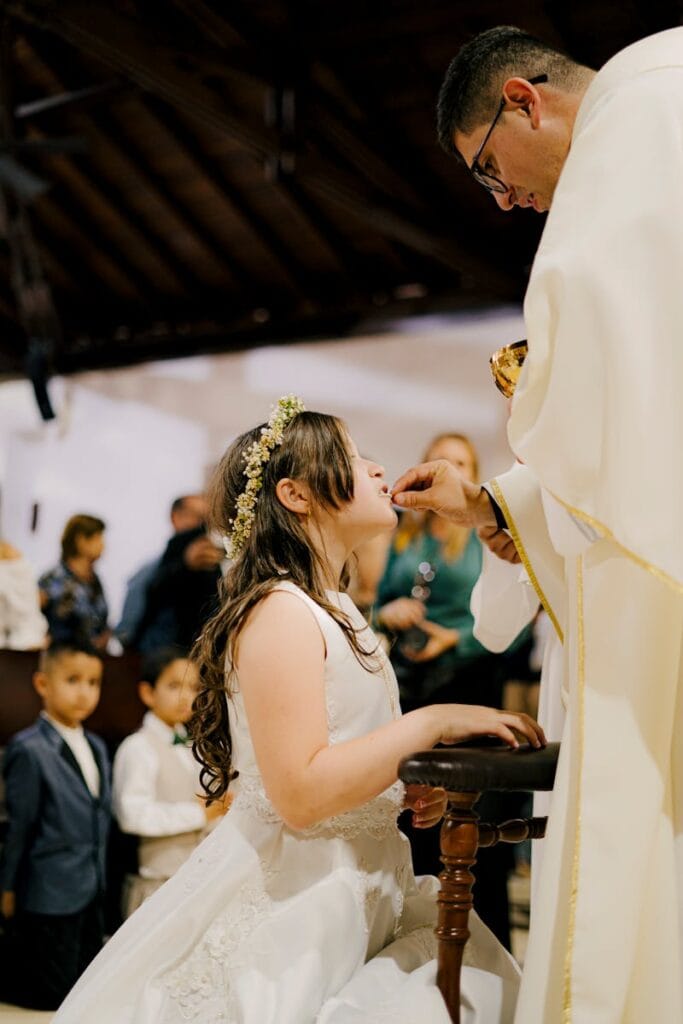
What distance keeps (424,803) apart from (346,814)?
14 cm

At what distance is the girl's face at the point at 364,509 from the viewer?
217 cm

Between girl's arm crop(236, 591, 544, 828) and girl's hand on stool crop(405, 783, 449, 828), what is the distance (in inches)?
3.7

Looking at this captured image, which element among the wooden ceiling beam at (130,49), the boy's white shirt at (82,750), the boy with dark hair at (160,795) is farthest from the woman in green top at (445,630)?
the wooden ceiling beam at (130,49)

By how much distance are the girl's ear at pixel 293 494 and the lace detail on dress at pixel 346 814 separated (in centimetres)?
46

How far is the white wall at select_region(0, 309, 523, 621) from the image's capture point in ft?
33.3

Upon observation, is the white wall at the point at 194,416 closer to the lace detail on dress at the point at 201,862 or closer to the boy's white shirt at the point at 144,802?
the boy's white shirt at the point at 144,802

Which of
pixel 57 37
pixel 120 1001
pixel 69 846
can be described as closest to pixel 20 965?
pixel 69 846

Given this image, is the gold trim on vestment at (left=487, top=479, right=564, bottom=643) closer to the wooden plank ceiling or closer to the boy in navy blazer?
the boy in navy blazer

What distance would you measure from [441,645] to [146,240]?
734 cm

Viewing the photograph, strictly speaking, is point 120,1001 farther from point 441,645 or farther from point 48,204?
point 48,204

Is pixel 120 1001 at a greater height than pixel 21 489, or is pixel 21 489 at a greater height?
pixel 21 489

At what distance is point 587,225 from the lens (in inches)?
64.9

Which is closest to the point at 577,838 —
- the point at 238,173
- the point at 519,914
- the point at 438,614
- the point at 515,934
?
the point at 438,614

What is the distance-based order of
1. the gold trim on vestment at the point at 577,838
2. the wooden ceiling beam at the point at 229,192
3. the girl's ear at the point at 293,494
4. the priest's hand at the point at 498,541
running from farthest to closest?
the wooden ceiling beam at the point at 229,192 < the priest's hand at the point at 498,541 < the girl's ear at the point at 293,494 < the gold trim on vestment at the point at 577,838
